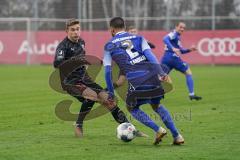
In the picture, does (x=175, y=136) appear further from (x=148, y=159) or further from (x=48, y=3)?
(x=48, y=3)

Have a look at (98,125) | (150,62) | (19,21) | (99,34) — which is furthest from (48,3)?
(150,62)

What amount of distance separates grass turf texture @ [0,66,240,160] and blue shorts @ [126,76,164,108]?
683mm

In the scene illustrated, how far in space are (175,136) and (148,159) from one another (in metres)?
1.36

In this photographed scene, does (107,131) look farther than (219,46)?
No

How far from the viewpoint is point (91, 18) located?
40.5 meters

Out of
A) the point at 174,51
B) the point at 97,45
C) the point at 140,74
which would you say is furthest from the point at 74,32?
the point at 97,45

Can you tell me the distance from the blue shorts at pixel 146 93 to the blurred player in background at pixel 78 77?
110cm

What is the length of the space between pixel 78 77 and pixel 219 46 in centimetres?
2440

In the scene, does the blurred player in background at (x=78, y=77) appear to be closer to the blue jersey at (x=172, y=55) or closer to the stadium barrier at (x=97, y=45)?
the blue jersey at (x=172, y=55)

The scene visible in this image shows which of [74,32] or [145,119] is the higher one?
[74,32]

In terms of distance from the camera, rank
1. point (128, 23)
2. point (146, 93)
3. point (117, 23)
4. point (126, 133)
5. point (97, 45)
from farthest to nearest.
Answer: point (128, 23)
point (97, 45)
point (126, 133)
point (117, 23)
point (146, 93)

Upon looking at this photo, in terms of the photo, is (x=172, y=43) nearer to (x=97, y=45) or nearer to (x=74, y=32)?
(x=74, y=32)

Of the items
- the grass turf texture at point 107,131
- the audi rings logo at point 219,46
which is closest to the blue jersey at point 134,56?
the grass turf texture at point 107,131

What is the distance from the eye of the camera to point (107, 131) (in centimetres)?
1220
